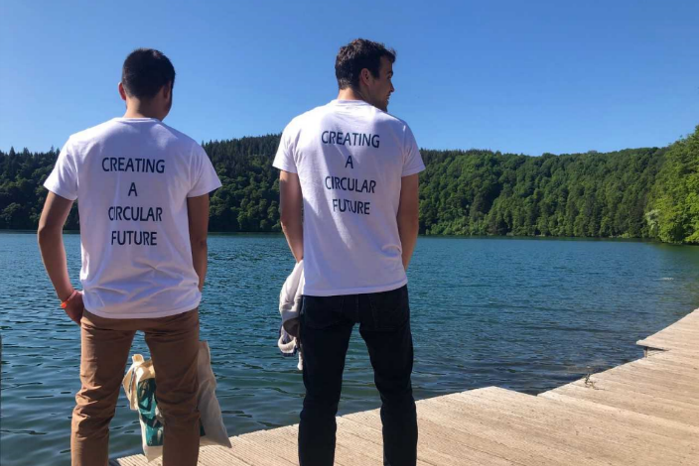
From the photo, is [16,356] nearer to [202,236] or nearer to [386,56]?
[202,236]

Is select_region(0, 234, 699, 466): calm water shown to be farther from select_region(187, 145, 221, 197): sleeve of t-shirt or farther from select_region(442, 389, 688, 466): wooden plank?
select_region(187, 145, 221, 197): sleeve of t-shirt

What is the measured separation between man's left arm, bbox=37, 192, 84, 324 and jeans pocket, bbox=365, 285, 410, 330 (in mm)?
1236

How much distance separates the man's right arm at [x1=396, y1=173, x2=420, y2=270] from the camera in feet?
8.26

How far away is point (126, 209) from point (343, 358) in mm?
1092

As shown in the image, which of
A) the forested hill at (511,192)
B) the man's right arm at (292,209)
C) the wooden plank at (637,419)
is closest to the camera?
the man's right arm at (292,209)

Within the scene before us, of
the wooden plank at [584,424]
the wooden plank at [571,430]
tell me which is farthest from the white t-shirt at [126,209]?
the wooden plank at [584,424]

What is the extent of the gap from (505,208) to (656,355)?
126 metres

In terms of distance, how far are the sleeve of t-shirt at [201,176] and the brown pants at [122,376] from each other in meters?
0.51

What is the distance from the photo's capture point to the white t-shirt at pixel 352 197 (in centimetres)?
238

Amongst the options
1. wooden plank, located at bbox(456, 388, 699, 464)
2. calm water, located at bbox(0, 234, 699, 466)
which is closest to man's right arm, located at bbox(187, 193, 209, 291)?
wooden plank, located at bbox(456, 388, 699, 464)

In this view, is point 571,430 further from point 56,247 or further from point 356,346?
point 356,346

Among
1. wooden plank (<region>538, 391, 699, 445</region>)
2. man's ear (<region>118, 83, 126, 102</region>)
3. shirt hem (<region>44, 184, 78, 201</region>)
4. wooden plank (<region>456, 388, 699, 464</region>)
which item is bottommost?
wooden plank (<region>538, 391, 699, 445</region>)

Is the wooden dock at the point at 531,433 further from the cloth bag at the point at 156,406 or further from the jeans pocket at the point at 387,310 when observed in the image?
the jeans pocket at the point at 387,310

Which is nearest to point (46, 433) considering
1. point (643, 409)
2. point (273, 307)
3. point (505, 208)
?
point (643, 409)
